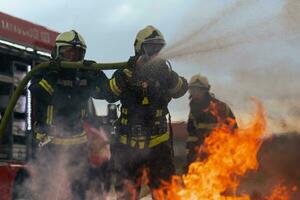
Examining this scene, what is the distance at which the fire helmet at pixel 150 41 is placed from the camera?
600 centimetres

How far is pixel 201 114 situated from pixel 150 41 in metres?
1.92

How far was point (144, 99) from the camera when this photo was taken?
19.9 ft

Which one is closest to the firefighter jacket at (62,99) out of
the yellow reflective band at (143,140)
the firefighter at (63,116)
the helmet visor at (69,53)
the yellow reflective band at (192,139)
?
the firefighter at (63,116)

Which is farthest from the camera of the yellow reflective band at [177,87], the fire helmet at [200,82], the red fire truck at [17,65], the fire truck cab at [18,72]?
the red fire truck at [17,65]

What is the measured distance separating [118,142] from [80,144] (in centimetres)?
47

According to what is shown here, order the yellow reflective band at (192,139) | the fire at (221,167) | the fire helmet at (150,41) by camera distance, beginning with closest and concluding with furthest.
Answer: the fire at (221,167) → the fire helmet at (150,41) → the yellow reflective band at (192,139)

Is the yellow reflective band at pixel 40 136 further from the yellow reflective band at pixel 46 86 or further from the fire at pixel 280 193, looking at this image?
the fire at pixel 280 193

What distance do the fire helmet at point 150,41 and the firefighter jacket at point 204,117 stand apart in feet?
5.78

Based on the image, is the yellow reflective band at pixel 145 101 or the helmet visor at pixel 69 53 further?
the helmet visor at pixel 69 53

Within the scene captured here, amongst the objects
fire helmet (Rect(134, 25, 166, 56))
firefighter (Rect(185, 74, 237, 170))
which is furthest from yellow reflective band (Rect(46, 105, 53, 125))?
firefighter (Rect(185, 74, 237, 170))

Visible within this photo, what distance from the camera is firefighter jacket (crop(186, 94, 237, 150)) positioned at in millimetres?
7508

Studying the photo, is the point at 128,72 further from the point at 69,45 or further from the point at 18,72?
the point at 18,72

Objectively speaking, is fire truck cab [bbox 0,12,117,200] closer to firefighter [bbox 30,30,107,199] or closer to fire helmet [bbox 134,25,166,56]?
firefighter [bbox 30,30,107,199]

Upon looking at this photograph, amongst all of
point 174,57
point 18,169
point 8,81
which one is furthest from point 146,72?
point 8,81
